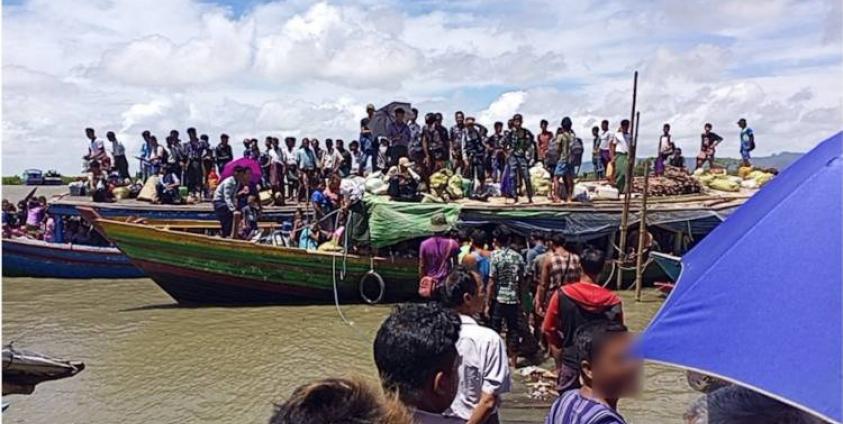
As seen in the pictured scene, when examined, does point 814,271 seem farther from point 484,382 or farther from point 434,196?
point 434,196

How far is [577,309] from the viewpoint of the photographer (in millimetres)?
5223

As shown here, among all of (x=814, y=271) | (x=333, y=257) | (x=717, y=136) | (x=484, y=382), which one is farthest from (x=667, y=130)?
(x=814, y=271)

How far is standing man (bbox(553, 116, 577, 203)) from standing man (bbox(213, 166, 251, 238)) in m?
6.28

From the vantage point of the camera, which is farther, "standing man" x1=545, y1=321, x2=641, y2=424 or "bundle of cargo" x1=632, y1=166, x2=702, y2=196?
"bundle of cargo" x1=632, y1=166, x2=702, y2=196

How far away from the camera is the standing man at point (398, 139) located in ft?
53.7

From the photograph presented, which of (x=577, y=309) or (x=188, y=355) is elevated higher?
(x=577, y=309)

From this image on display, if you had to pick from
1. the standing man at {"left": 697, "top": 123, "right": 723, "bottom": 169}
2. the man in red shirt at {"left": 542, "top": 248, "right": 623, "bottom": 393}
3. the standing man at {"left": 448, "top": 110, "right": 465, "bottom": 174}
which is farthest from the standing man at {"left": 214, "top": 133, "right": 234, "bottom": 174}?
the man in red shirt at {"left": 542, "top": 248, "right": 623, "bottom": 393}

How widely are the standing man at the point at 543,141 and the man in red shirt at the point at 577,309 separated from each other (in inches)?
473

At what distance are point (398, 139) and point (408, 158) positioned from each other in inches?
23.6

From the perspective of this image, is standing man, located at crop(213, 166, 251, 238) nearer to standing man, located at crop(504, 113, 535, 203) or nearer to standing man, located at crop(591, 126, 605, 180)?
standing man, located at crop(504, 113, 535, 203)

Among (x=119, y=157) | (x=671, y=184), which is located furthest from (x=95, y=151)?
(x=671, y=184)

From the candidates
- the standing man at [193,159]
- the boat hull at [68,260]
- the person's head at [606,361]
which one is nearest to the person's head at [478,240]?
the person's head at [606,361]

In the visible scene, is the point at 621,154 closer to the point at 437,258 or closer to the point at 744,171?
the point at 744,171

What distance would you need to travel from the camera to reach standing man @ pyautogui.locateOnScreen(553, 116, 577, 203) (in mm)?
16125
